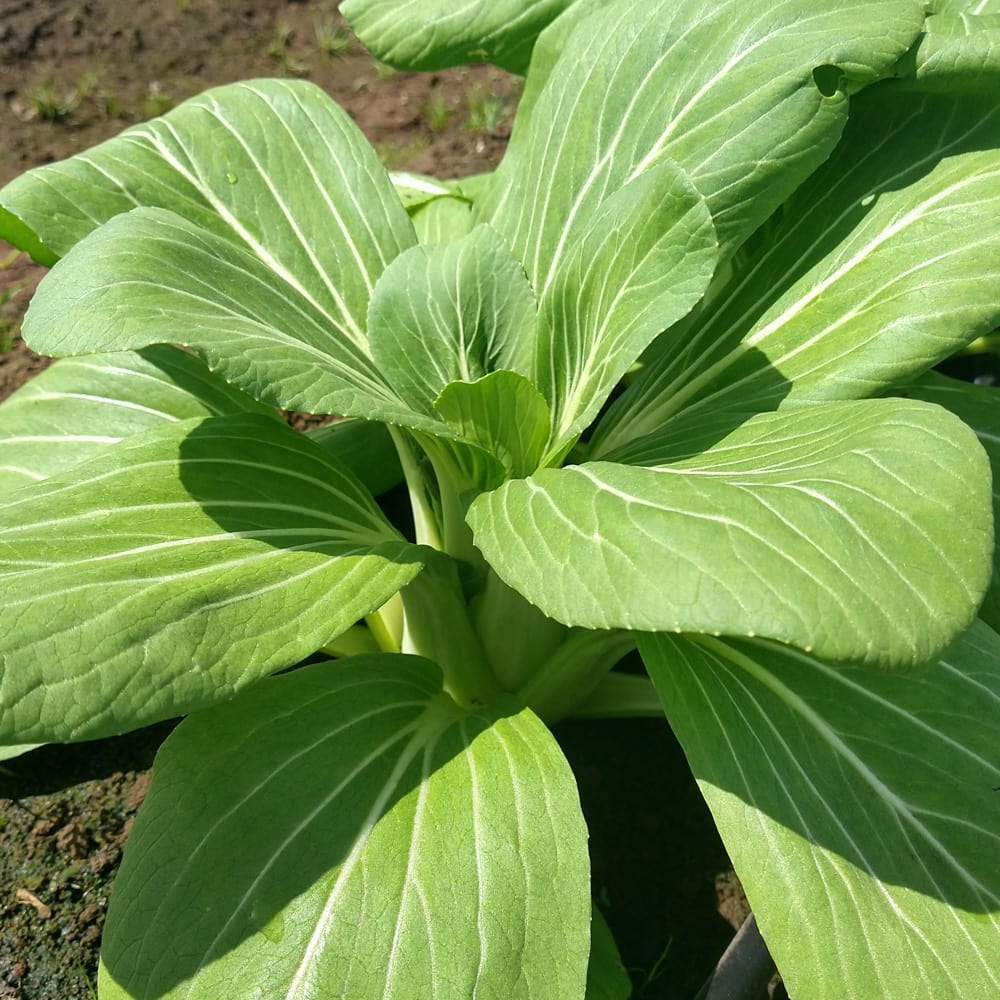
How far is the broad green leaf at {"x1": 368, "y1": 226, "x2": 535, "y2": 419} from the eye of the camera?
1641 millimetres

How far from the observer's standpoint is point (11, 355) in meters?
2.64

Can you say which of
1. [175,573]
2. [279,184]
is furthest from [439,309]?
[175,573]

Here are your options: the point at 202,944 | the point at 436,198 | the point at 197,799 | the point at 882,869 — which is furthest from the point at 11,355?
the point at 882,869

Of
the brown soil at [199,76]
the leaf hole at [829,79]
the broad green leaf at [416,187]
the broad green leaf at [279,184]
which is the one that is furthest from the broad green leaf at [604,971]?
the brown soil at [199,76]

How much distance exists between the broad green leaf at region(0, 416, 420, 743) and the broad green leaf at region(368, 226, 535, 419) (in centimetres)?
21

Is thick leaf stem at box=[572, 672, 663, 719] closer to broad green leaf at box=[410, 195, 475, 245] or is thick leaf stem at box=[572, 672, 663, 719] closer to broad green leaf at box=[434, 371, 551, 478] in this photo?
broad green leaf at box=[434, 371, 551, 478]

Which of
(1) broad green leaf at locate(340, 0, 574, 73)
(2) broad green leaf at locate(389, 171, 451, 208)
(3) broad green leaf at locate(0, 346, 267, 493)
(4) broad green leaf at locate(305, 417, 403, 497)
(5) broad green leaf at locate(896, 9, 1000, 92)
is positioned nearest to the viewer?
(5) broad green leaf at locate(896, 9, 1000, 92)

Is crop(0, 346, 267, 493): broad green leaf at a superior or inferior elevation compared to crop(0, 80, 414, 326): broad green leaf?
inferior

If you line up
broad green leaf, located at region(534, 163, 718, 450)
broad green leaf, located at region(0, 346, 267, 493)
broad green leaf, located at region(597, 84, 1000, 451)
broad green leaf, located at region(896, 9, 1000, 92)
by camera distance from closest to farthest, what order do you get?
broad green leaf, located at region(534, 163, 718, 450)
broad green leaf, located at region(597, 84, 1000, 451)
broad green leaf, located at region(896, 9, 1000, 92)
broad green leaf, located at region(0, 346, 267, 493)

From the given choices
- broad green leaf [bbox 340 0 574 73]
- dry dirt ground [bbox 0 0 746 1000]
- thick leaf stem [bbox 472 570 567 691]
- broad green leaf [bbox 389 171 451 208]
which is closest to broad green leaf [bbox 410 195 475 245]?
broad green leaf [bbox 389 171 451 208]

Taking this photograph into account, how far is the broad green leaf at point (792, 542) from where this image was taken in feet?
3.25

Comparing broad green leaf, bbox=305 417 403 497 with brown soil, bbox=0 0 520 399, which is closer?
broad green leaf, bbox=305 417 403 497

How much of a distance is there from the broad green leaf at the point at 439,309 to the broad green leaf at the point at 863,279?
13.3 inches

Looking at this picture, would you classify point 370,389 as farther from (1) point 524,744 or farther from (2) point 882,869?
(2) point 882,869
